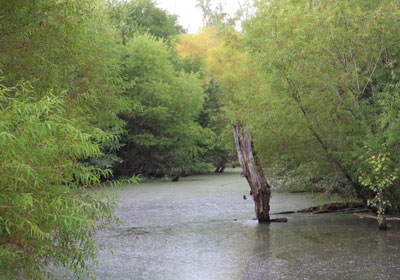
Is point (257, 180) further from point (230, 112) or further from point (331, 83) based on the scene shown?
point (331, 83)

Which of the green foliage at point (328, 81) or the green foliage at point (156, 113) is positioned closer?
the green foliage at point (328, 81)

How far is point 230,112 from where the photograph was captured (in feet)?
29.6

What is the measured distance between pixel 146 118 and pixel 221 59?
9541 mm

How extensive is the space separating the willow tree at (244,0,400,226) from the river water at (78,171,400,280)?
0.92 metres

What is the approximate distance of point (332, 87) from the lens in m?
7.57

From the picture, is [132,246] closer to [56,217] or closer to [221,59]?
[56,217]

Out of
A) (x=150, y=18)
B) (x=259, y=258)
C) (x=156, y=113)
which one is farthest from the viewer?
(x=150, y=18)

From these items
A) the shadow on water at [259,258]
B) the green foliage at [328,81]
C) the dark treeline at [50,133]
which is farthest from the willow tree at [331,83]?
the dark treeline at [50,133]

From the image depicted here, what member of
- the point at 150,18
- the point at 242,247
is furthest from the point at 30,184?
the point at 150,18

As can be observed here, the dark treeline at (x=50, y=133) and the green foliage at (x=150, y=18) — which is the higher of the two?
the green foliage at (x=150, y=18)

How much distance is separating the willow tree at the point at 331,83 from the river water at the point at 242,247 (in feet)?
3.03

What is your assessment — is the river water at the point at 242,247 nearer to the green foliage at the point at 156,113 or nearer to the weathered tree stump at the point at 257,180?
the weathered tree stump at the point at 257,180

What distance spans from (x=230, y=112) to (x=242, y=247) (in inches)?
127

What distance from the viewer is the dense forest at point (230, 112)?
3455mm
